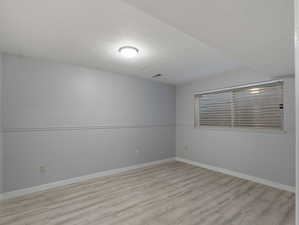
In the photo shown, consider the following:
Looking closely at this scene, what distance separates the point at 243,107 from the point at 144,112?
7.57 feet

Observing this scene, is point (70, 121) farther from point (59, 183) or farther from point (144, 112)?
point (144, 112)

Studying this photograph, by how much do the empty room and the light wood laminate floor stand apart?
0.02 m

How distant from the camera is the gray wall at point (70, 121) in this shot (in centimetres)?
249

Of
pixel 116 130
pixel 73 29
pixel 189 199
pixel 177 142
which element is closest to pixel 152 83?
pixel 116 130

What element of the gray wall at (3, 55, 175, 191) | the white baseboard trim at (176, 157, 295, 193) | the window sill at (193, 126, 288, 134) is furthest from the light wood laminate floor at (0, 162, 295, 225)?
the window sill at (193, 126, 288, 134)

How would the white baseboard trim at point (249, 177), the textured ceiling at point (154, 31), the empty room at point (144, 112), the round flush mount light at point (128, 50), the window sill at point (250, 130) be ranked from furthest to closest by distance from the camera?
the window sill at point (250, 130), the white baseboard trim at point (249, 177), the round flush mount light at point (128, 50), the empty room at point (144, 112), the textured ceiling at point (154, 31)

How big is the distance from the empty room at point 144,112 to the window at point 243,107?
2cm

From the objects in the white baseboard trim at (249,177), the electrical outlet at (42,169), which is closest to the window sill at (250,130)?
the white baseboard trim at (249,177)

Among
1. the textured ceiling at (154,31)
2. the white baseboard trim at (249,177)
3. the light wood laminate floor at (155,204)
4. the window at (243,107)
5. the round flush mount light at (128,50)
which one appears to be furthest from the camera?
the window at (243,107)

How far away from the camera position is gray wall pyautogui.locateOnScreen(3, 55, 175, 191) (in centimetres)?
249

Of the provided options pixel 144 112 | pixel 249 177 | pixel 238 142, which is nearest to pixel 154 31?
pixel 144 112

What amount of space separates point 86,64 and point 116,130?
1.55m

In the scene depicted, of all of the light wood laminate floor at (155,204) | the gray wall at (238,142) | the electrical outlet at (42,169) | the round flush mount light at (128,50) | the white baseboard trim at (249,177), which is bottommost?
the light wood laminate floor at (155,204)

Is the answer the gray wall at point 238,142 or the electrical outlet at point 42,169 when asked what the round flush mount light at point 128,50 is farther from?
the electrical outlet at point 42,169
